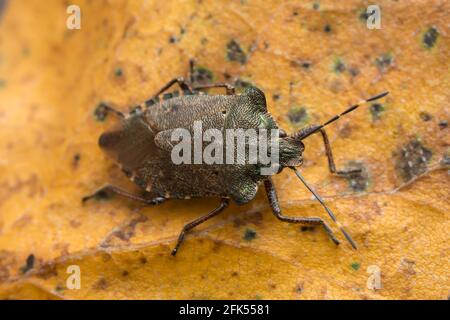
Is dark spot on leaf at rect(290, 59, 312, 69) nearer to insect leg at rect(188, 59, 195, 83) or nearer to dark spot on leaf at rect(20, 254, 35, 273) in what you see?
insect leg at rect(188, 59, 195, 83)

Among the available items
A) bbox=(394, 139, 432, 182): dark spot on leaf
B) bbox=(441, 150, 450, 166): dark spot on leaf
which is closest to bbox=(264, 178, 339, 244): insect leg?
bbox=(394, 139, 432, 182): dark spot on leaf

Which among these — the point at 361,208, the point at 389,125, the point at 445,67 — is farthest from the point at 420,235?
the point at 445,67

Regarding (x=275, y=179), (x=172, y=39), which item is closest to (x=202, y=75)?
(x=172, y=39)

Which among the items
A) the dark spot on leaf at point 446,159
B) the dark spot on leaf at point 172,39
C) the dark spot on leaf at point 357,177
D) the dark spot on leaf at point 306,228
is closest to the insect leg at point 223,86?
the dark spot on leaf at point 172,39

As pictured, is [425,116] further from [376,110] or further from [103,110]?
[103,110]

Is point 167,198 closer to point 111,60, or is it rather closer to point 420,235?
point 111,60

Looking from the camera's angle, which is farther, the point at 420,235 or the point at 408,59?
the point at 408,59
